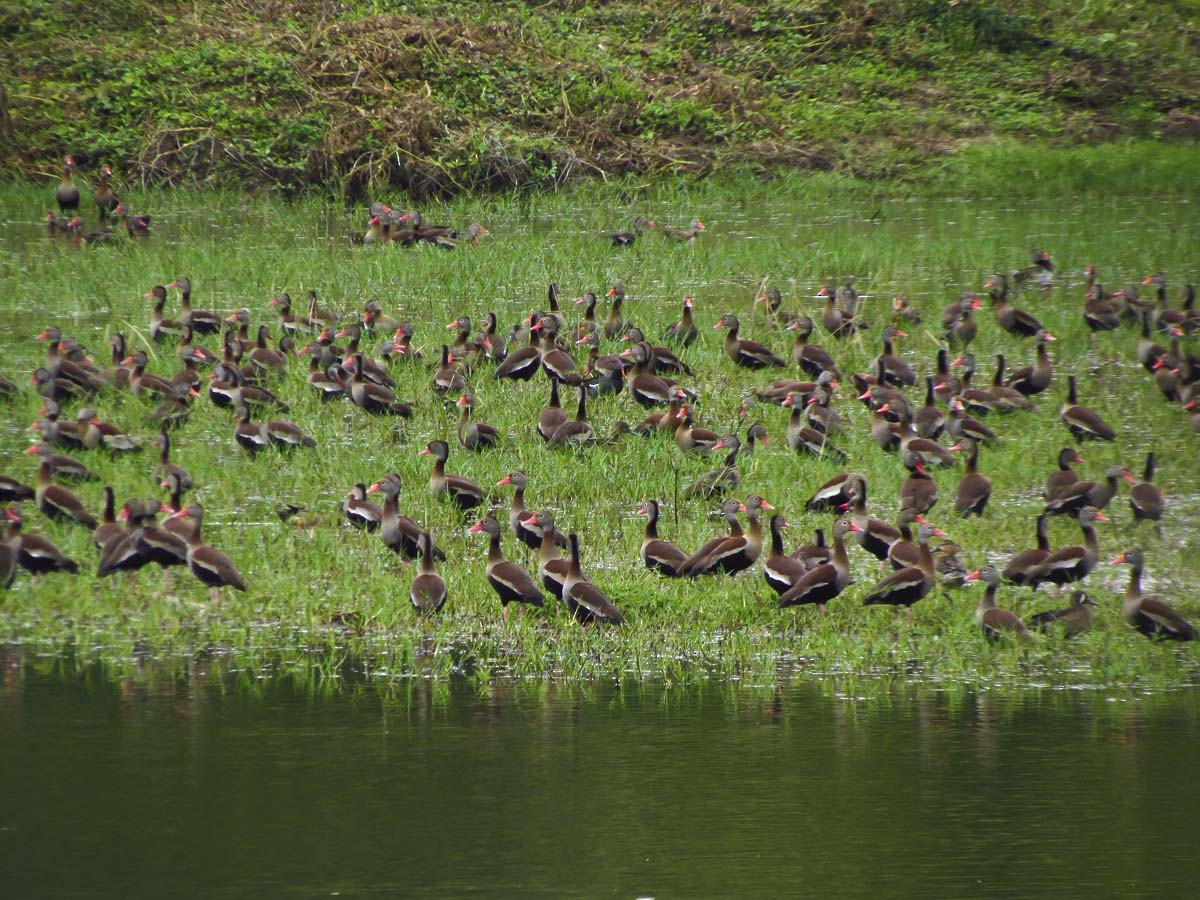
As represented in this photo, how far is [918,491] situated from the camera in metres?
10.3

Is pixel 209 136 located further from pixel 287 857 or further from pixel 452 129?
pixel 287 857

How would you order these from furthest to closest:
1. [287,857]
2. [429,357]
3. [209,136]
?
1. [209,136]
2. [429,357]
3. [287,857]

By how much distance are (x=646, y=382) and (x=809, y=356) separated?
57.6 inches

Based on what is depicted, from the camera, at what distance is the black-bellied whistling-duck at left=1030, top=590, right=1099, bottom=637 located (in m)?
8.62

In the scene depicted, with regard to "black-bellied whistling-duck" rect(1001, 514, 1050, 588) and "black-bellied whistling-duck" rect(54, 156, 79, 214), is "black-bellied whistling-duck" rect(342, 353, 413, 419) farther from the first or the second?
"black-bellied whistling-duck" rect(54, 156, 79, 214)

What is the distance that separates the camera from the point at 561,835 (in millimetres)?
6242

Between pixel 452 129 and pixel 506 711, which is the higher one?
pixel 452 129

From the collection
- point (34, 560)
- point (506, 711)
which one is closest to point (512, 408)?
point (34, 560)

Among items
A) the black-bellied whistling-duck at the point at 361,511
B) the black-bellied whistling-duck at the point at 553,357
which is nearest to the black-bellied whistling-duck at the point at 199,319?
the black-bellied whistling-duck at the point at 553,357

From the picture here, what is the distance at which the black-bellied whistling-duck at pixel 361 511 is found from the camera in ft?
33.2

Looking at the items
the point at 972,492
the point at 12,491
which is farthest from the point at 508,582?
the point at 12,491

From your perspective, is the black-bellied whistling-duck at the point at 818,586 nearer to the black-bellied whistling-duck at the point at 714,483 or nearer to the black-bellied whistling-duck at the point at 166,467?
the black-bellied whistling-duck at the point at 714,483

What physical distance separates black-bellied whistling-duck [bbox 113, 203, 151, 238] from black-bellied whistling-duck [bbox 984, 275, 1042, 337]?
8.63 metres

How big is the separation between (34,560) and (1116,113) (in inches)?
665
